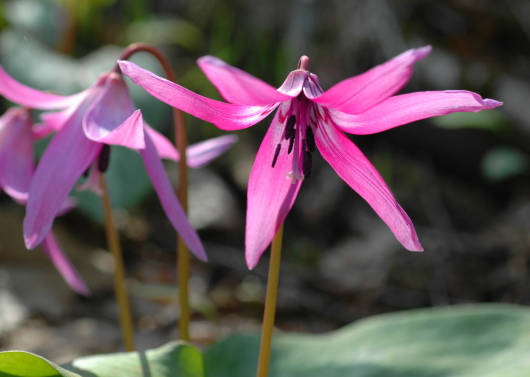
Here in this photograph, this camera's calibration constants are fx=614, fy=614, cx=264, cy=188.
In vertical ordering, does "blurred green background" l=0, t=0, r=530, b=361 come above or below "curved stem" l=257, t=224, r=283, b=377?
above

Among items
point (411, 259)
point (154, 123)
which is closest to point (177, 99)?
point (154, 123)

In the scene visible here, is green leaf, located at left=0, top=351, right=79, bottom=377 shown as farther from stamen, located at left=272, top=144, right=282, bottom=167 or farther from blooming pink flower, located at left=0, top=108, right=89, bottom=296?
stamen, located at left=272, top=144, right=282, bottom=167

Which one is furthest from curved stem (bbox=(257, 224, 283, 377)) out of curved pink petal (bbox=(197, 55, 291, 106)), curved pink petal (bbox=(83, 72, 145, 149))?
curved pink petal (bbox=(83, 72, 145, 149))

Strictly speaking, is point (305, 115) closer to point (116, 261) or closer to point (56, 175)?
point (56, 175)

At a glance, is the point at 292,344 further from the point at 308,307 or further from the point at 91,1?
the point at 91,1

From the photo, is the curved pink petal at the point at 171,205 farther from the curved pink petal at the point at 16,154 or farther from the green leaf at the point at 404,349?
the green leaf at the point at 404,349

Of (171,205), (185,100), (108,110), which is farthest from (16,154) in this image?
(185,100)
